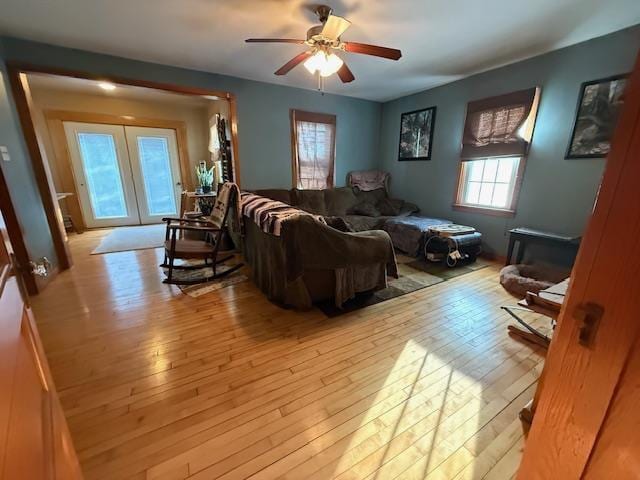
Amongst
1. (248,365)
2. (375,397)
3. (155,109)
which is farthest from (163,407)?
(155,109)

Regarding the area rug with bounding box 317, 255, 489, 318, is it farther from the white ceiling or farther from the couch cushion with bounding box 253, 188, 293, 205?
the white ceiling

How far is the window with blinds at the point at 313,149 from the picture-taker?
4348mm

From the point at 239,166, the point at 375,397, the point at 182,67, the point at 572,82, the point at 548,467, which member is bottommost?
the point at 375,397

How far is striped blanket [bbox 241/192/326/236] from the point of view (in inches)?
83.0

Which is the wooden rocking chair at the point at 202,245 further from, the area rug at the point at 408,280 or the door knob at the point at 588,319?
the door knob at the point at 588,319

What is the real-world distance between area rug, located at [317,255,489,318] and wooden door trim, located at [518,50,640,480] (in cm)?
174

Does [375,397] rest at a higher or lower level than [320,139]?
lower

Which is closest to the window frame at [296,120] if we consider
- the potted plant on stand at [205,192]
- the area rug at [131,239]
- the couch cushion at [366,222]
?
the couch cushion at [366,222]

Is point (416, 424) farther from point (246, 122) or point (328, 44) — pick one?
point (246, 122)

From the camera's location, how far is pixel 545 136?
9.81 feet

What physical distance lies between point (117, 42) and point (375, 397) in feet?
12.9

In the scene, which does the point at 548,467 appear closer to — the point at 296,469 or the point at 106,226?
the point at 296,469

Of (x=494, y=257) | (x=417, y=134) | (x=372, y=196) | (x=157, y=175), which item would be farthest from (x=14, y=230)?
(x=494, y=257)

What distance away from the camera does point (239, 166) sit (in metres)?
3.97
